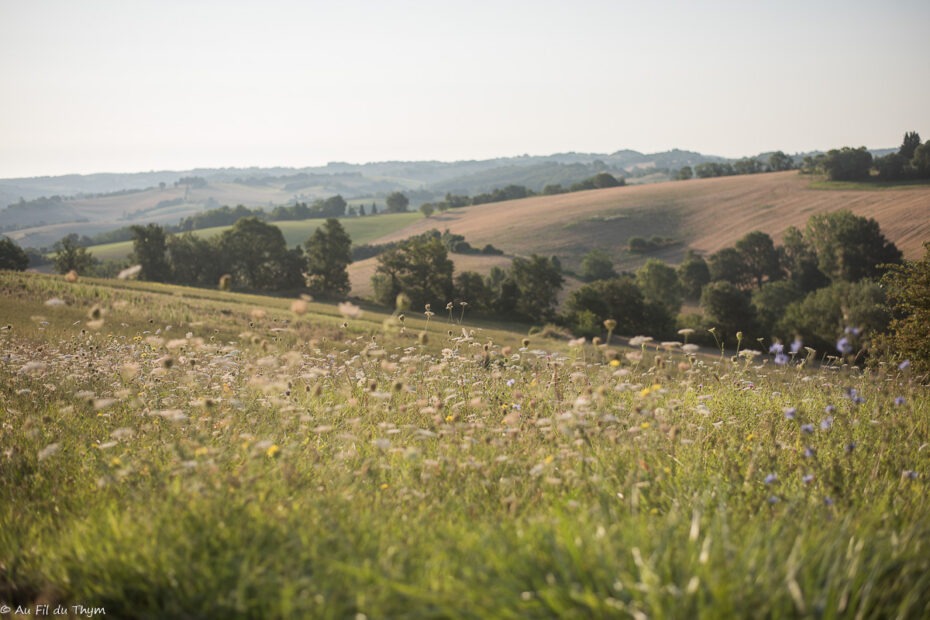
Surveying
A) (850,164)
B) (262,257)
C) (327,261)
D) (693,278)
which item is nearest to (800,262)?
(693,278)

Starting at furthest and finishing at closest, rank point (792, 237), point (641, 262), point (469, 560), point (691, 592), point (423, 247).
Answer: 1. point (641, 262)
2. point (792, 237)
3. point (423, 247)
4. point (469, 560)
5. point (691, 592)

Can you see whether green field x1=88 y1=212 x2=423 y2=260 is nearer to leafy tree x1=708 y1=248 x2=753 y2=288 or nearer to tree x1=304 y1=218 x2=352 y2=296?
tree x1=304 y1=218 x2=352 y2=296

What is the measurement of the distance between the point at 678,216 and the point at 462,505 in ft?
399

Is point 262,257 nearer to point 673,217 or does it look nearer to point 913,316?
point 913,316

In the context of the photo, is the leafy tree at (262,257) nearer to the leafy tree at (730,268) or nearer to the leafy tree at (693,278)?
the leafy tree at (693,278)

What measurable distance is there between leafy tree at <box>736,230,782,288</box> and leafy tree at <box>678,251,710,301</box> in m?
5.68

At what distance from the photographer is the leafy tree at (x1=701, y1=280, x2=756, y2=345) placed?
67000mm

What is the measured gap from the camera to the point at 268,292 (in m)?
73.0

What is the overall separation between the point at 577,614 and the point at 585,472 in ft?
6.31

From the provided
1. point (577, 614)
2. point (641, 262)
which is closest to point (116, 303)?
point (577, 614)

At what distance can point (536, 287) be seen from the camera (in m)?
70.9

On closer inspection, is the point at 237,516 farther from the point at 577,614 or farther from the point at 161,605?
the point at 577,614

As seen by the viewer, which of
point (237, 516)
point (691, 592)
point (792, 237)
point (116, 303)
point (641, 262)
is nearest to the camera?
point (691, 592)

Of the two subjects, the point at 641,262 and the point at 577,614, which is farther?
the point at 641,262
